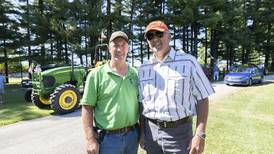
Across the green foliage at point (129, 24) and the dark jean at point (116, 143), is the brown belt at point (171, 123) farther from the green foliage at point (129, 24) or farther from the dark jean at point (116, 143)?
the green foliage at point (129, 24)

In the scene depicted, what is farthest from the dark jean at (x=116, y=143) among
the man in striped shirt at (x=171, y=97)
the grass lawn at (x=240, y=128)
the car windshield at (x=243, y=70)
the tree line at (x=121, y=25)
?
the car windshield at (x=243, y=70)

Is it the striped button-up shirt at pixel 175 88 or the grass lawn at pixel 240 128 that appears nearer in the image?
the striped button-up shirt at pixel 175 88

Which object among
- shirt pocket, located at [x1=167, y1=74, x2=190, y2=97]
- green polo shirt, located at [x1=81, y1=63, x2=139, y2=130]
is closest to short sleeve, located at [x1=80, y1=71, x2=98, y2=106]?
green polo shirt, located at [x1=81, y1=63, x2=139, y2=130]

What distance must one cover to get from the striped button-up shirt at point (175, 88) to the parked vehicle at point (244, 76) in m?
Answer: 19.3

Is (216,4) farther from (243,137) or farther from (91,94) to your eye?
(91,94)

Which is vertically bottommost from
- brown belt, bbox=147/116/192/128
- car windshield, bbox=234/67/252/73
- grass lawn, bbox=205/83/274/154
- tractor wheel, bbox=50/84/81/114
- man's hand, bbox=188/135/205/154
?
grass lawn, bbox=205/83/274/154

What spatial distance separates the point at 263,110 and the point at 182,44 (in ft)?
95.1

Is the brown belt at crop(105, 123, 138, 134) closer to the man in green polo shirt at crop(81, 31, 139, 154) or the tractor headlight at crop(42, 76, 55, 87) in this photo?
the man in green polo shirt at crop(81, 31, 139, 154)

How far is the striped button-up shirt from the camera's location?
3.20m

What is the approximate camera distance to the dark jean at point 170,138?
3.27 meters

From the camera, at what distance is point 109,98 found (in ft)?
10.9

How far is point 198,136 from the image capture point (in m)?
3.22

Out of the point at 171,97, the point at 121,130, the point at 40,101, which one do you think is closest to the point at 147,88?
the point at 171,97

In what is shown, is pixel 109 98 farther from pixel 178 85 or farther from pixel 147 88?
pixel 178 85
